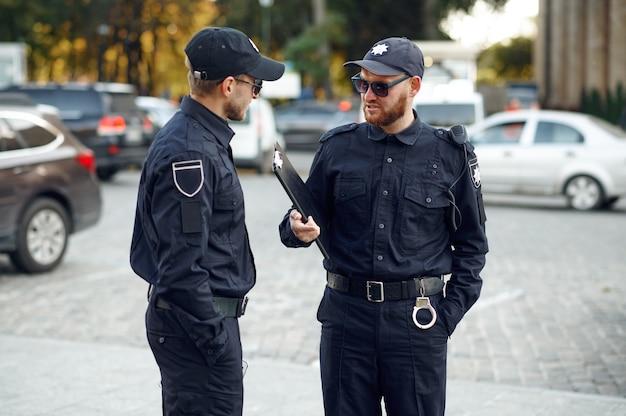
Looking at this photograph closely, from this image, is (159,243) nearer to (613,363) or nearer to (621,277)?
(613,363)

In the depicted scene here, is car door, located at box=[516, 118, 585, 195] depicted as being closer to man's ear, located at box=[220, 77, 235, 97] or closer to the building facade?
the building facade

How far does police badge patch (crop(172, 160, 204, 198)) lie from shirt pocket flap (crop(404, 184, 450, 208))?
780 mm

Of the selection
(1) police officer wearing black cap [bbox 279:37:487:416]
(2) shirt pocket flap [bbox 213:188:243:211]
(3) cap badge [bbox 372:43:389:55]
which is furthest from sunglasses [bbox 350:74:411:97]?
(2) shirt pocket flap [bbox 213:188:243:211]

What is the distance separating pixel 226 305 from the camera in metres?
3.88

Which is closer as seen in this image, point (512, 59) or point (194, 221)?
point (194, 221)

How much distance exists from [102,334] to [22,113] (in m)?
3.48

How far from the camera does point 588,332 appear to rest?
334 inches

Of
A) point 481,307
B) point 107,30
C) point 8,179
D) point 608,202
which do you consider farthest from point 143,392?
point 107,30

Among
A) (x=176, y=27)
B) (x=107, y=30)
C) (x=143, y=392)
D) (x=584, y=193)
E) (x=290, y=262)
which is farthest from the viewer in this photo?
(x=107, y=30)

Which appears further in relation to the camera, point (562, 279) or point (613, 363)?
point (562, 279)

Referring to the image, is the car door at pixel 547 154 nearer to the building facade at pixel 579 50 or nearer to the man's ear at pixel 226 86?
the building facade at pixel 579 50

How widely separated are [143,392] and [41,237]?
4.89 metres

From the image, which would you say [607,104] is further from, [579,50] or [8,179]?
[8,179]

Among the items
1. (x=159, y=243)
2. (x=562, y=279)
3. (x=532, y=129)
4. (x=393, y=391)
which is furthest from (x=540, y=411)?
(x=532, y=129)
